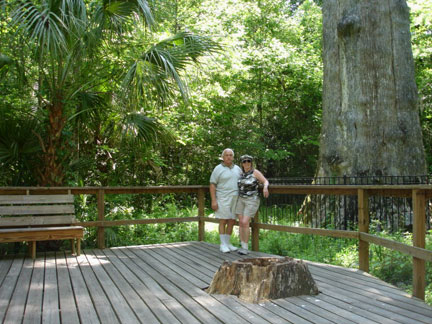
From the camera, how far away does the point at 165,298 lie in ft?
11.8

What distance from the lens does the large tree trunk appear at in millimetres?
7406

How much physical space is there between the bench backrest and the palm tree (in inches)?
18.6

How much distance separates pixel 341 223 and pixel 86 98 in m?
4.72

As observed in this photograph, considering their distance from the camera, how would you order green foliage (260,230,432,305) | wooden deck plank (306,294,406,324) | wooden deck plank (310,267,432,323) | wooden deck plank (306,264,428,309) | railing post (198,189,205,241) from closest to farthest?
wooden deck plank (306,294,406,324), wooden deck plank (310,267,432,323), wooden deck plank (306,264,428,309), green foliage (260,230,432,305), railing post (198,189,205,241)

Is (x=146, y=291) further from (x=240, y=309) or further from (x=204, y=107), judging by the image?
(x=204, y=107)

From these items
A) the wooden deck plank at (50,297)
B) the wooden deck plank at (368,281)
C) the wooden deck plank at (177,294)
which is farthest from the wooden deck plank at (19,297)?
the wooden deck plank at (368,281)

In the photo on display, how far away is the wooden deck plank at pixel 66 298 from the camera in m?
3.04

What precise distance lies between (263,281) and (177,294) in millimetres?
776

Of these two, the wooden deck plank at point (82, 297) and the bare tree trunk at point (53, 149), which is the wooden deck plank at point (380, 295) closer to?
the wooden deck plank at point (82, 297)

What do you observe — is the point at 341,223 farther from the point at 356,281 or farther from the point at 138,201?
the point at 138,201

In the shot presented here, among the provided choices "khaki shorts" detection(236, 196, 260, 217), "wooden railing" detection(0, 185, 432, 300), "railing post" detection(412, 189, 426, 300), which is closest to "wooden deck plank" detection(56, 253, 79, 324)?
"wooden railing" detection(0, 185, 432, 300)

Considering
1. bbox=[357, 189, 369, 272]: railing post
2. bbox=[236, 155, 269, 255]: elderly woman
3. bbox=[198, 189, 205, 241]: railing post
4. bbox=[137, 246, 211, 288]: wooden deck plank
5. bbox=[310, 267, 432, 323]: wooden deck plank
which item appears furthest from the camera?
bbox=[198, 189, 205, 241]: railing post

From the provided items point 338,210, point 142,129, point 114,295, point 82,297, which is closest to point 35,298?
point 82,297

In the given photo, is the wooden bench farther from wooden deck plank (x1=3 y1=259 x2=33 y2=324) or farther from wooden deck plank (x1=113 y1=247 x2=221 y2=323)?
wooden deck plank (x1=113 y1=247 x2=221 y2=323)
